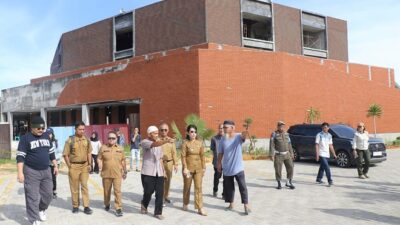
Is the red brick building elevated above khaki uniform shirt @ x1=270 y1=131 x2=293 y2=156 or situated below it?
above

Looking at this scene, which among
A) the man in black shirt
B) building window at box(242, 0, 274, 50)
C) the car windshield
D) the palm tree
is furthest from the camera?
building window at box(242, 0, 274, 50)

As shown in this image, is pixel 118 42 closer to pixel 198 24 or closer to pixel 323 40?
pixel 198 24

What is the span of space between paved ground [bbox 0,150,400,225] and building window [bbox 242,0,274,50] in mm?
22386

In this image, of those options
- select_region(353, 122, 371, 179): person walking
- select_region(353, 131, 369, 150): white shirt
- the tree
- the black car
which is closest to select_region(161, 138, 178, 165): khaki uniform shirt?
select_region(353, 122, 371, 179): person walking

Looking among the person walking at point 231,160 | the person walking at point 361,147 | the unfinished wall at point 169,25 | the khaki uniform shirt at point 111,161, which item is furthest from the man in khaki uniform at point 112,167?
the unfinished wall at point 169,25

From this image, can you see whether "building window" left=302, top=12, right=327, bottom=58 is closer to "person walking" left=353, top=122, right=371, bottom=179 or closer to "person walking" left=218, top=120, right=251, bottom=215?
"person walking" left=353, top=122, right=371, bottom=179

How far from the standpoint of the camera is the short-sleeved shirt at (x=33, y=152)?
6684 mm

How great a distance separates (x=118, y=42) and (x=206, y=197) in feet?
107

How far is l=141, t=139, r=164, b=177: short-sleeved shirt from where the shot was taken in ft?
24.1

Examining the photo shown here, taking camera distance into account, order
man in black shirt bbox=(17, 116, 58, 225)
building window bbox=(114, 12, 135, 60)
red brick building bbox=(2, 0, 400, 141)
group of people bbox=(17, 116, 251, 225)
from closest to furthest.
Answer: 1. man in black shirt bbox=(17, 116, 58, 225)
2. group of people bbox=(17, 116, 251, 225)
3. red brick building bbox=(2, 0, 400, 141)
4. building window bbox=(114, 12, 135, 60)

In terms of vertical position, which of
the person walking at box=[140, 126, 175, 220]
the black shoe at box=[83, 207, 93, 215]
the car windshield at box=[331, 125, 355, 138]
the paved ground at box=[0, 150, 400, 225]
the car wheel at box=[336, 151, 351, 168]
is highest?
the car windshield at box=[331, 125, 355, 138]

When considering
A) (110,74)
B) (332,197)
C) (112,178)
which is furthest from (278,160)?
(110,74)

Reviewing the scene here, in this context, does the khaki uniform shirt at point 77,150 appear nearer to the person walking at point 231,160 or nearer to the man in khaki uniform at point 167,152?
the man in khaki uniform at point 167,152

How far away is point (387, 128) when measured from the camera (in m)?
33.2
